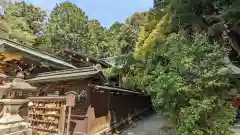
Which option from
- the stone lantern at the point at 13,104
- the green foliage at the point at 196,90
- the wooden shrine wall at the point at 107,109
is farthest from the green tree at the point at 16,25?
→ the stone lantern at the point at 13,104

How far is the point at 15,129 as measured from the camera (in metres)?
3.54

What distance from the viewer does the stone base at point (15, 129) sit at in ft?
10.8

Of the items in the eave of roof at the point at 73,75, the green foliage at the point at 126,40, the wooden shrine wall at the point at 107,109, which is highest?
the green foliage at the point at 126,40

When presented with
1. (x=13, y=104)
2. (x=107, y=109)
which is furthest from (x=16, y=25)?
(x=13, y=104)

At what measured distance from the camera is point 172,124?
8523mm

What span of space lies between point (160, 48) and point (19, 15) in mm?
21107

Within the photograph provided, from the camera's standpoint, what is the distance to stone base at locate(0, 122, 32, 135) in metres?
3.29

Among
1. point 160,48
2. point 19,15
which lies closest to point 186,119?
point 160,48

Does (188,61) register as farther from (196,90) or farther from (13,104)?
(13,104)

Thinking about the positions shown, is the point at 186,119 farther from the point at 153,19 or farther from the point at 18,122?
the point at 153,19

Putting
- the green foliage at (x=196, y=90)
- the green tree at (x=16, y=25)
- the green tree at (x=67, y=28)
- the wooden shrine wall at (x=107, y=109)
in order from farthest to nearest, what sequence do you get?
1. the green tree at (x=67, y=28)
2. the green tree at (x=16, y=25)
3. the wooden shrine wall at (x=107, y=109)
4. the green foliage at (x=196, y=90)

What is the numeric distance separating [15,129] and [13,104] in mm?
412

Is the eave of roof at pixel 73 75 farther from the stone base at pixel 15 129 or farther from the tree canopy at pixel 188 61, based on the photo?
the stone base at pixel 15 129

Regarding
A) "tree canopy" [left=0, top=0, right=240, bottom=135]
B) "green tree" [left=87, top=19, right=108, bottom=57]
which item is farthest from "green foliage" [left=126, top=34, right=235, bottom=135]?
"green tree" [left=87, top=19, right=108, bottom=57]
